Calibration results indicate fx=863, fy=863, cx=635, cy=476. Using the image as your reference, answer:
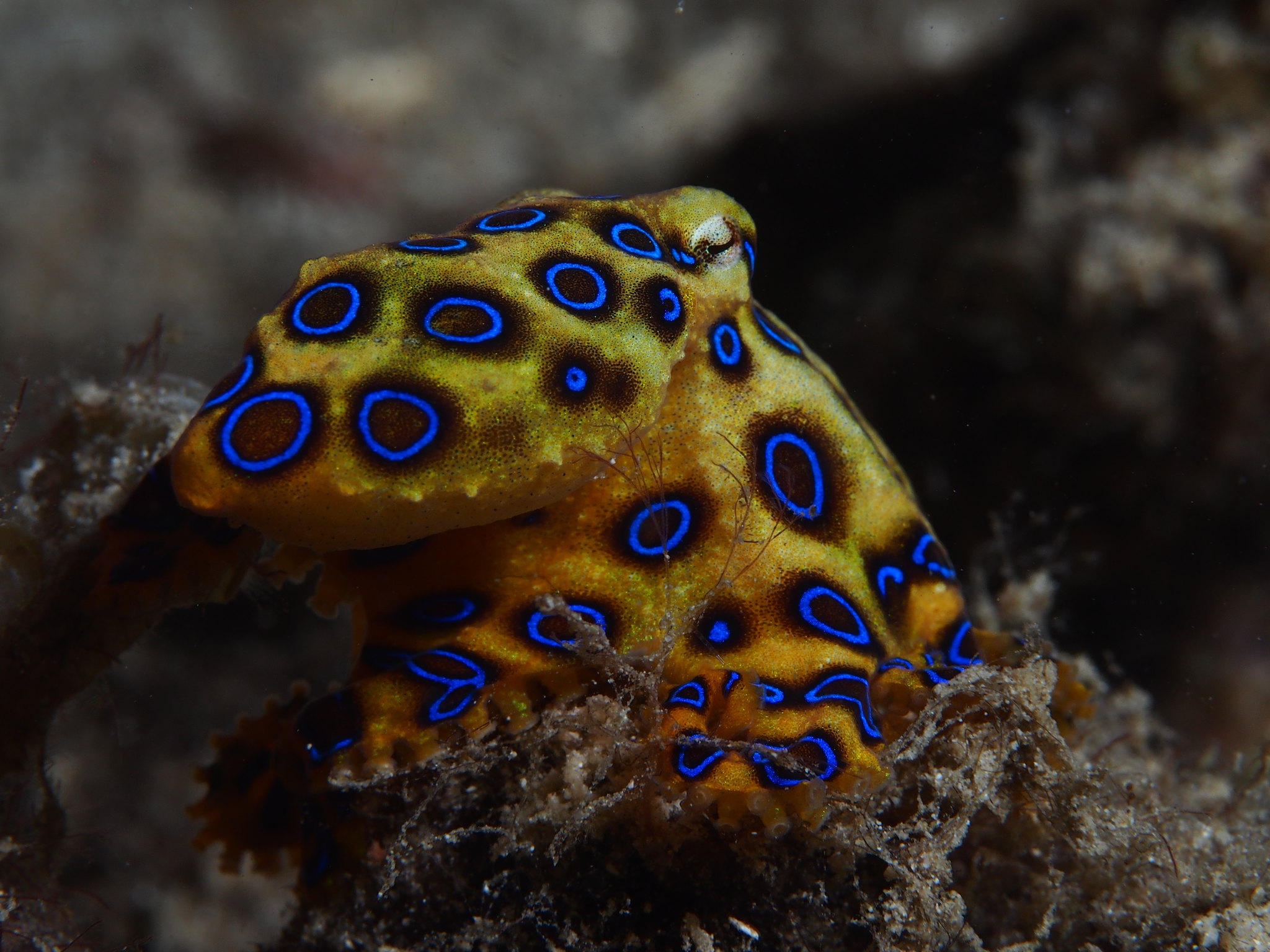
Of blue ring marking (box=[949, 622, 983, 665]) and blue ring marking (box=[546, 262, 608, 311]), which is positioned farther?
blue ring marking (box=[949, 622, 983, 665])

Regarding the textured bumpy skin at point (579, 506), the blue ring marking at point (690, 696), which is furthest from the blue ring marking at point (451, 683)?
the blue ring marking at point (690, 696)

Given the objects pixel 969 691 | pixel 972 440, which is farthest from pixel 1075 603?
pixel 969 691

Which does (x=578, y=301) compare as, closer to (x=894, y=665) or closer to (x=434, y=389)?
(x=434, y=389)

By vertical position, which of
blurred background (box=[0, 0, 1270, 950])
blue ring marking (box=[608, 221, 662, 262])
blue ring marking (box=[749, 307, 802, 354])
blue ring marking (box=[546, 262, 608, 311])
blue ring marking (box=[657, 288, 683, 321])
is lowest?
blurred background (box=[0, 0, 1270, 950])

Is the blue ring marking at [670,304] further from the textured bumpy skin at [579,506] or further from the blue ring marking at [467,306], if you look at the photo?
the blue ring marking at [467,306]

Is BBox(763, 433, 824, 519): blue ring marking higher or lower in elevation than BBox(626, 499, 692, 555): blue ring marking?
higher

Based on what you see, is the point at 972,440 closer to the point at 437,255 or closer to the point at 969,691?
the point at 969,691

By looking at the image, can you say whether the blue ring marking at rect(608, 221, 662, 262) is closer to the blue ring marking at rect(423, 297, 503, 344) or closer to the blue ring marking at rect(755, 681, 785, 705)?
the blue ring marking at rect(423, 297, 503, 344)

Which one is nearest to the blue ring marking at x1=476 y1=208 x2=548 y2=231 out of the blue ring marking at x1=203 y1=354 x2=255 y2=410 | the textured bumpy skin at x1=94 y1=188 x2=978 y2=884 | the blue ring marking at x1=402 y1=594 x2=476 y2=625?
the textured bumpy skin at x1=94 y1=188 x2=978 y2=884
